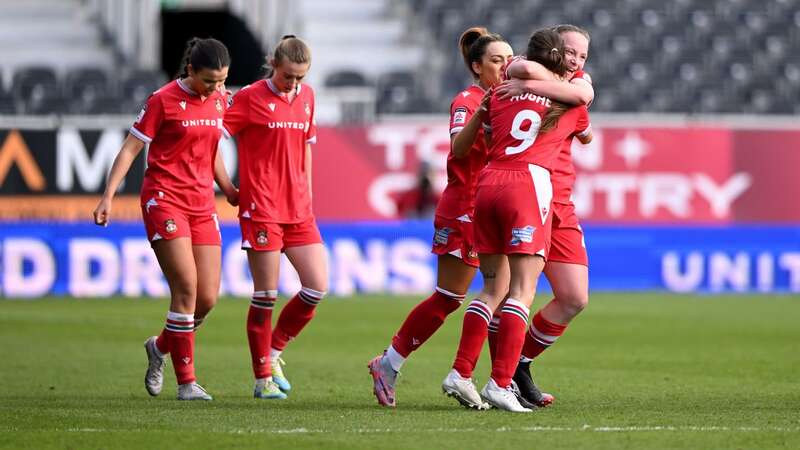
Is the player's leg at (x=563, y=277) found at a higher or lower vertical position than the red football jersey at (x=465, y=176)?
lower

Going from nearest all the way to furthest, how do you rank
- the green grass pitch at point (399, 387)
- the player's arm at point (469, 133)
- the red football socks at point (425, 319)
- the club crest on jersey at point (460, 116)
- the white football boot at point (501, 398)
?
the green grass pitch at point (399, 387) < the white football boot at point (501, 398) < the player's arm at point (469, 133) < the club crest on jersey at point (460, 116) < the red football socks at point (425, 319)

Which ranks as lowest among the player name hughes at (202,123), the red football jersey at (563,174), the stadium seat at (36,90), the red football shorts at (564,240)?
the stadium seat at (36,90)

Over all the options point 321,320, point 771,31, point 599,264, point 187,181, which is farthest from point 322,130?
point 187,181

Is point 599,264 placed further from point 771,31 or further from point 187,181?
point 187,181

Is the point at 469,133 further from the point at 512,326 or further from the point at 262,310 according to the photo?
the point at 262,310

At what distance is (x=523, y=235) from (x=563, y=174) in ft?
2.04

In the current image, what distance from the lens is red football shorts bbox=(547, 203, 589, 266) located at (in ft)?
27.5

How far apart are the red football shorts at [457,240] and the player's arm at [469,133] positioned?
402mm

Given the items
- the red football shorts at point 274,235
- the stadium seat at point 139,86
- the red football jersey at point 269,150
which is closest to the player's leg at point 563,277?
the red football shorts at point 274,235

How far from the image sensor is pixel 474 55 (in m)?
8.74

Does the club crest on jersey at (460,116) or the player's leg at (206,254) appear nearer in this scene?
the club crest on jersey at (460,116)

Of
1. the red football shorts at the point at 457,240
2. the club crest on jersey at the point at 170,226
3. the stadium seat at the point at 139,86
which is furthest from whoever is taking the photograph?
the stadium seat at the point at 139,86

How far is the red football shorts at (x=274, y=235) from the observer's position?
9391 millimetres

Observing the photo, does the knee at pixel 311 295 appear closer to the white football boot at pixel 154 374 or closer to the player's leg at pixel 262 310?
the player's leg at pixel 262 310
